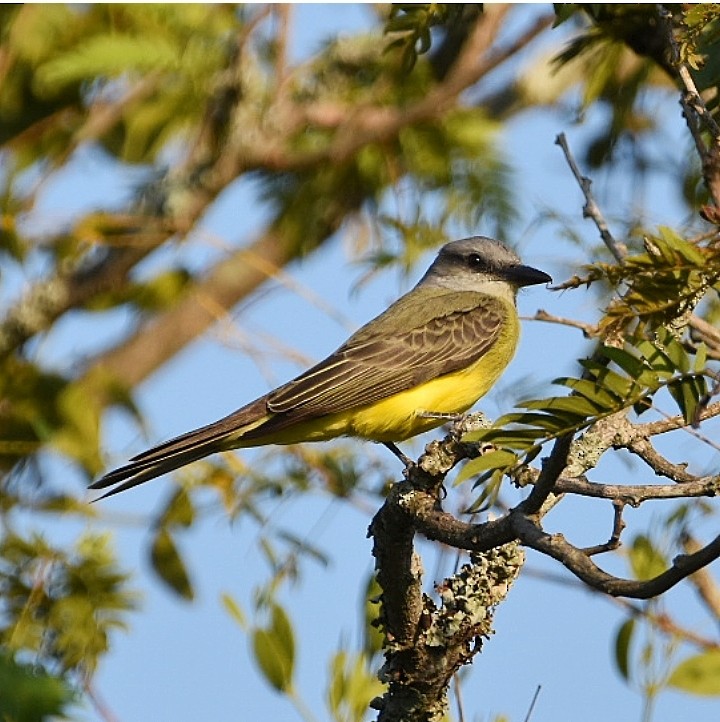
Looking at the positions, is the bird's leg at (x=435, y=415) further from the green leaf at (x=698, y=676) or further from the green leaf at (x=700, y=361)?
the green leaf at (x=700, y=361)

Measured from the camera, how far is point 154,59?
590cm

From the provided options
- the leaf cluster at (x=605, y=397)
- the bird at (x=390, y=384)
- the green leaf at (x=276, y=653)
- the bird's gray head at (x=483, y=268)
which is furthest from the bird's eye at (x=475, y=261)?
the leaf cluster at (x=605, y=397)

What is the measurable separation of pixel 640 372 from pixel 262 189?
4570 millimetres

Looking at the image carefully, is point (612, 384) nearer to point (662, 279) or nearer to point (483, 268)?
point (662, 279)

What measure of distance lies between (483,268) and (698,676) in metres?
2.45

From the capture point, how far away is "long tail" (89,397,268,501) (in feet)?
13.0

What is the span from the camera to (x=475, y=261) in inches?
230

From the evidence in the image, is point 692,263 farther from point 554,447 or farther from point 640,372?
point 554,447

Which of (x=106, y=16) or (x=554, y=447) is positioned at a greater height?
(x=106, y=16)

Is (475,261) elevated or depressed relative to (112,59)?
depressed

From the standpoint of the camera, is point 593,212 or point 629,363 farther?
point 593,212

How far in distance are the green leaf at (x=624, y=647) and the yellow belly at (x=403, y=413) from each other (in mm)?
1095

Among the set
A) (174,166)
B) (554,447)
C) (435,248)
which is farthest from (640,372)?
(174,166)

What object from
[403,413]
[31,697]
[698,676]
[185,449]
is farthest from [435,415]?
[31,697]
